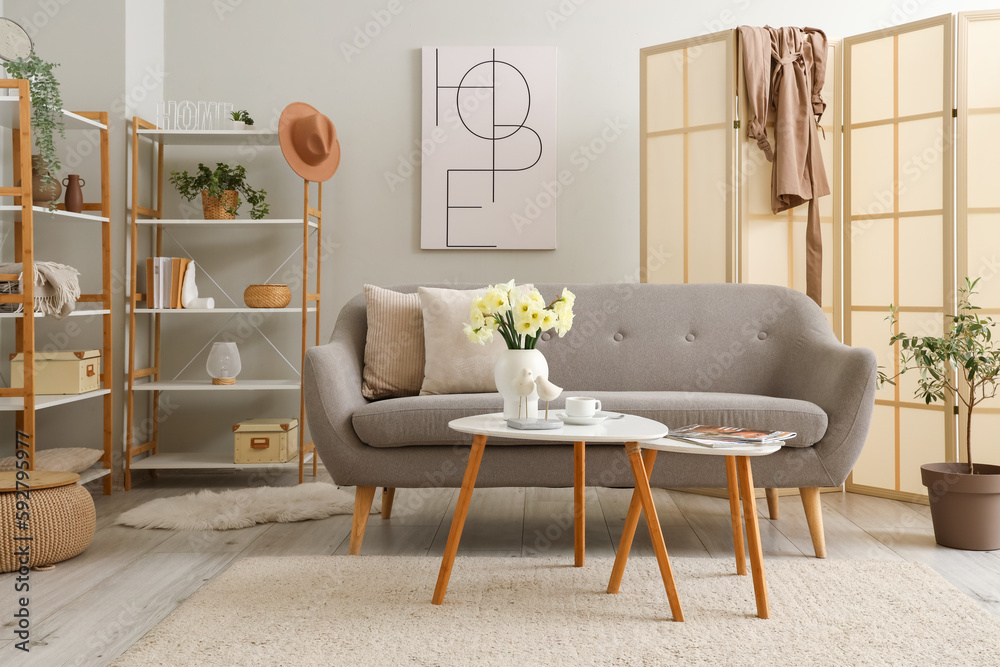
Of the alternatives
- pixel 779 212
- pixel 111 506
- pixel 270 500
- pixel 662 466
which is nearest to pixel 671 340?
pixel 662 466

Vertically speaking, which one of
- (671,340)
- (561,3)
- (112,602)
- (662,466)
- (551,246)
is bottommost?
(112,602)

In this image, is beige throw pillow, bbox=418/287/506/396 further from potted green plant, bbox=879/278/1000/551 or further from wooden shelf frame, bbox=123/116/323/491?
potted green plant, bbox=879/278/1000/551

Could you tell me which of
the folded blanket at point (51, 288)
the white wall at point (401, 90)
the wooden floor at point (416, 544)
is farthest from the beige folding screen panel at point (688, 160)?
the folded blanket at point (51, 288)

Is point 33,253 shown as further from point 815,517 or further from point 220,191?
point 815,517

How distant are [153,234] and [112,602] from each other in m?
2.28

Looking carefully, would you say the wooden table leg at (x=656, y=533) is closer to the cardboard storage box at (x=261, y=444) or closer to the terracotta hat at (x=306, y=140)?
the cardboard storage box at (x=261, y=444)

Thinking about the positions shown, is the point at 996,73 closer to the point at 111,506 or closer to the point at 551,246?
the point at 551,246

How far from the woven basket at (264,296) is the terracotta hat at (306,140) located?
528 millimetres

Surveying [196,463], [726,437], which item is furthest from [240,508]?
[726,437]

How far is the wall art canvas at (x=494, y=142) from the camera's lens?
13.0ft

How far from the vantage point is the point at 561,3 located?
399cm

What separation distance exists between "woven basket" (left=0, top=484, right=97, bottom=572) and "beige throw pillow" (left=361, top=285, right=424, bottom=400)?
956mm

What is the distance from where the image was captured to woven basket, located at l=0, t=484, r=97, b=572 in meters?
2.27

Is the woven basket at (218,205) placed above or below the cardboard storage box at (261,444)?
above
